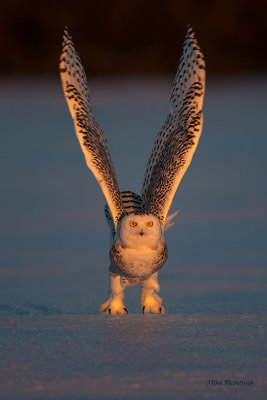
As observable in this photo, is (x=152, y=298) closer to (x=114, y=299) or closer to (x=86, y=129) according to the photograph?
(x=114, y=299)

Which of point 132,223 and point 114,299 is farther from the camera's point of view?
point 114,299

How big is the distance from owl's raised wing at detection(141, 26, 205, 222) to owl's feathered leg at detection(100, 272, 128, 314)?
56 centimetres

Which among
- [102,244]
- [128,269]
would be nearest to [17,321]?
[128,269]

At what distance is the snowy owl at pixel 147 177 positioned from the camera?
6.19m

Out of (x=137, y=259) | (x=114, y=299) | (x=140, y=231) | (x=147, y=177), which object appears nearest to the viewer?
(x=140, y=231)

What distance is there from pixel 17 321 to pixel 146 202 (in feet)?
5.70

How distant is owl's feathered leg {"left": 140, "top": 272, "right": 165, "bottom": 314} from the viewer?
6742 mm

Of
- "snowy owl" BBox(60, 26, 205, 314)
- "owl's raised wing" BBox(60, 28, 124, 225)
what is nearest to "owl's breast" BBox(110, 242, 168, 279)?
"snowy owl" BBox(60, 26, 205, 314)

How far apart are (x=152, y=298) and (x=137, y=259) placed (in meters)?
0.64

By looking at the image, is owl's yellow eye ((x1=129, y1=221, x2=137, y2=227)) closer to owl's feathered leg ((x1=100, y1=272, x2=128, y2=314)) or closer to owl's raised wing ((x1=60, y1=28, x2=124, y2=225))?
owl's raised wing ((x1=60, y1=28, x2=124, y2=225))

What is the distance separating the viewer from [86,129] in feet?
22.2

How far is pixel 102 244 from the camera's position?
9438 millimetres

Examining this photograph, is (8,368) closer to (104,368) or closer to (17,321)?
(104,368)

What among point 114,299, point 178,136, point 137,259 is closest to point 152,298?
point 114,299
